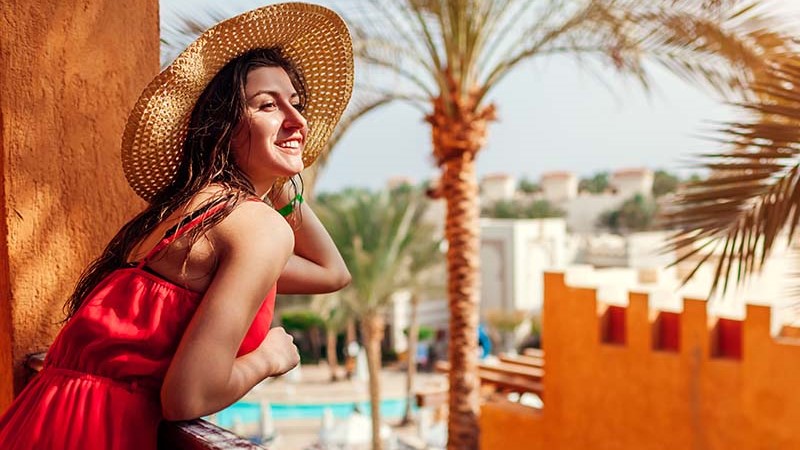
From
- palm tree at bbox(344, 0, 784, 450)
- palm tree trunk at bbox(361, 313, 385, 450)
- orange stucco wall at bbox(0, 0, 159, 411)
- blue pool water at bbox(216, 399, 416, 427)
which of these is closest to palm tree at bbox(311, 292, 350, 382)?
palm tree trunk at bbox(361, 313, 385, 450)

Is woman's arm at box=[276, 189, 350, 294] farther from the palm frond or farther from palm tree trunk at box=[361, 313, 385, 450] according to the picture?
palm tree trunk at box=[361, 313, 385, 450]

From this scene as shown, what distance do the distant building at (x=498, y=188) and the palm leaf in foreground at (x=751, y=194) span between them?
1394 inches

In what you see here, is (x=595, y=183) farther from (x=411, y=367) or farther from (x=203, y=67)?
(x=203, y=67)

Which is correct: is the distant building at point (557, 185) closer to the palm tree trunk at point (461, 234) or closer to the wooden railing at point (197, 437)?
the palm tree trunk at point (461, 234)

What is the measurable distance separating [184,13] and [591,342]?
17.3ft

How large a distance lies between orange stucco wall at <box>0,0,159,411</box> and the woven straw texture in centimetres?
51

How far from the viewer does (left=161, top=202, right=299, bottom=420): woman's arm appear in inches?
44.5

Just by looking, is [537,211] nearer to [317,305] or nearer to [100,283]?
[317,305]

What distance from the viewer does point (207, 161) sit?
4.32ft

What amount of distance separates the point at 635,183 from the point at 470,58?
33.1 m

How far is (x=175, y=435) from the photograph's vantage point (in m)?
1.21

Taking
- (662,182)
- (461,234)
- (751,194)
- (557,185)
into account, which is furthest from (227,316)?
(662,182)

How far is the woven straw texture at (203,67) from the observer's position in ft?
4.34

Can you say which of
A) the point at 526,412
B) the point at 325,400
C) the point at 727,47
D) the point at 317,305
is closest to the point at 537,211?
the point at 325,400
